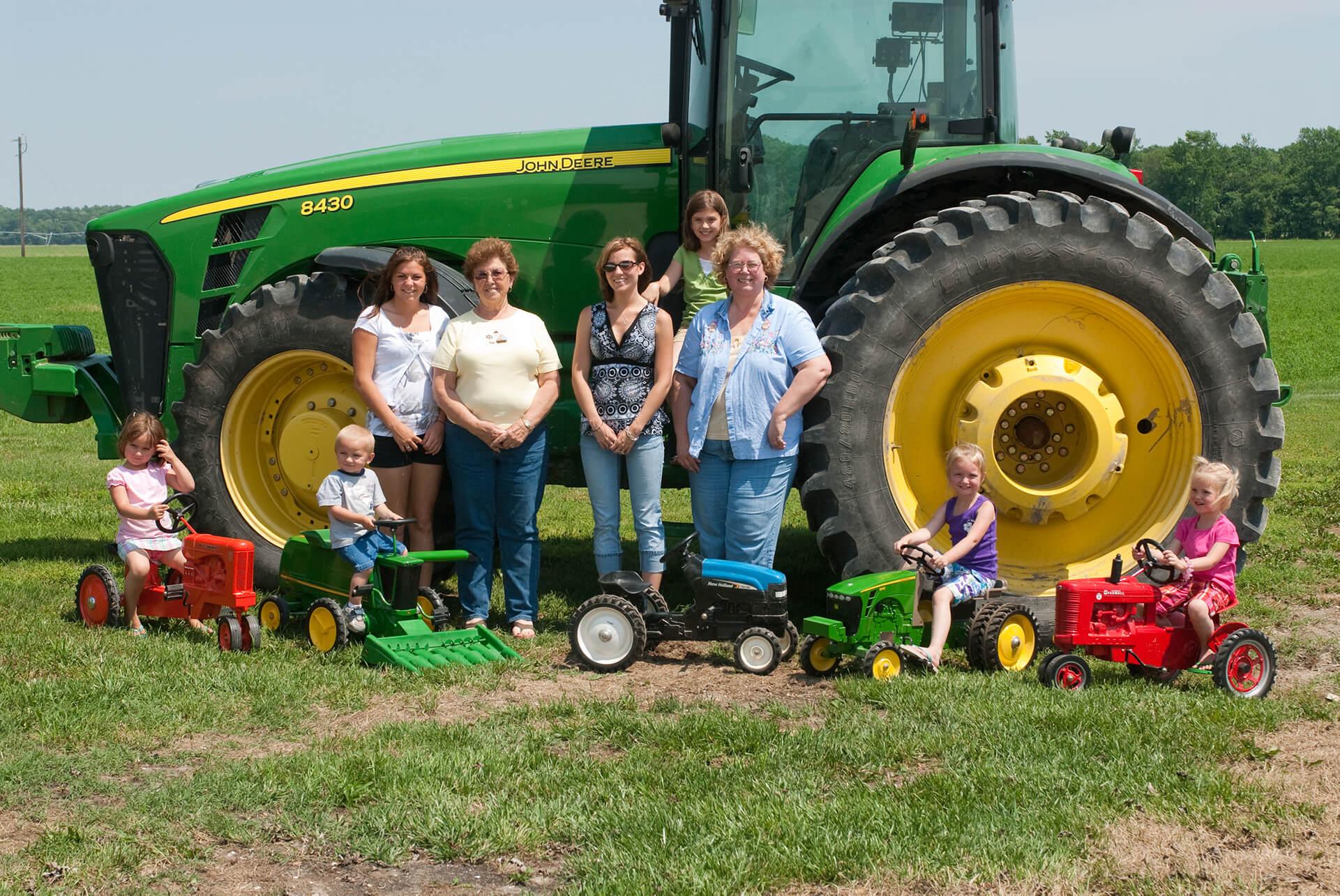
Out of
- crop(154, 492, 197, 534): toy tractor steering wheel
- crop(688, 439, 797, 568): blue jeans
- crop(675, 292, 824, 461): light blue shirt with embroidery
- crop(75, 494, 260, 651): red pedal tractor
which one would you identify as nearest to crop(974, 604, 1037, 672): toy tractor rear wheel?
crop(688, 439, 797, 568): blue jeans

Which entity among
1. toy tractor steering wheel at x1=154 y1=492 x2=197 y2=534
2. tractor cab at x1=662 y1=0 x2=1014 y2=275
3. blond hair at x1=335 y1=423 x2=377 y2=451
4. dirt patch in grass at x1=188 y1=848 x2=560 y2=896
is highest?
tractor cab at x1=662 y1=0 x2=1014 y2=275

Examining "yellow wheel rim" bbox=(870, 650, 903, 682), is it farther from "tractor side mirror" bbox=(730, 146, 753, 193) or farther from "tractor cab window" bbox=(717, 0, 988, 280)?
"tractor side mirror" bbox=(730, 146, 753, 193)

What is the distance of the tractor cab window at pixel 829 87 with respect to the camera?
19.9 feet

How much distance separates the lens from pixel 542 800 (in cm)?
387

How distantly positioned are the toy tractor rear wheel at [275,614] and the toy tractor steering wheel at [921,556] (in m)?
2.66

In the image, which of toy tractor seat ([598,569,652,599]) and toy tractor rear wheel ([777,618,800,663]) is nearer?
toy tractor rear wheel ([777,618,800,663])

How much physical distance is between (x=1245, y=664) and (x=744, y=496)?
6.50 feet

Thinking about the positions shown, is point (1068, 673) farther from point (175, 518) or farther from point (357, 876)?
point (175, 518)

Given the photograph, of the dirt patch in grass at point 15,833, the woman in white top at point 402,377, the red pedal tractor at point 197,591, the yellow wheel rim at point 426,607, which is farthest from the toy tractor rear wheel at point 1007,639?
the dirt patch in grass at point 15,833

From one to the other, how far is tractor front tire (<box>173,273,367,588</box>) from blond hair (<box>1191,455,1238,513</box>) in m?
3.75

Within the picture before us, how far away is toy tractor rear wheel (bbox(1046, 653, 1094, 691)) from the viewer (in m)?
4.93

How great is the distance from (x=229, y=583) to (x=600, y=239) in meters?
2.40

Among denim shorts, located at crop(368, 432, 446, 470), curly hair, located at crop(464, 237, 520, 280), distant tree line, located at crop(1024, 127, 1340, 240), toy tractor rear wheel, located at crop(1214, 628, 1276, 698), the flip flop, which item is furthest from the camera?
distant tree line, located at crop(1024, 127, 1340, 240)

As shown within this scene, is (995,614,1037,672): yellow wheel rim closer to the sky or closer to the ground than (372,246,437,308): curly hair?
closer to the ground
